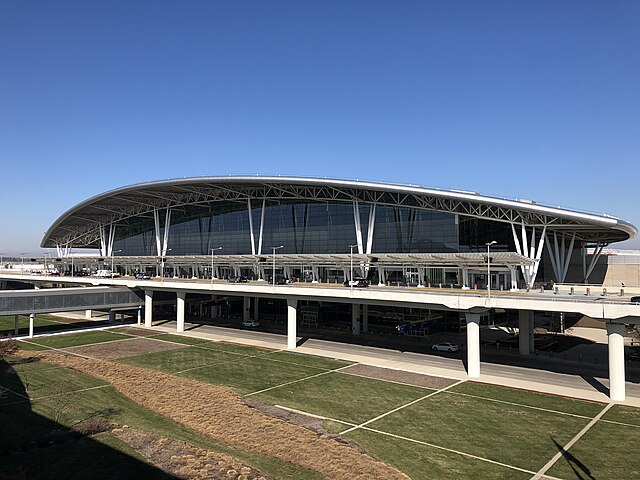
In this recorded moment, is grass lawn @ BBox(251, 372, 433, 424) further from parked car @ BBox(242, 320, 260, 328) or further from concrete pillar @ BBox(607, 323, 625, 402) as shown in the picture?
parked car @ BBox(242, 320, 260, 328)

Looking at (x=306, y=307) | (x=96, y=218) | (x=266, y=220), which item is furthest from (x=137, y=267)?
(x=306, y=307)

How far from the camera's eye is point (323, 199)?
263 feet

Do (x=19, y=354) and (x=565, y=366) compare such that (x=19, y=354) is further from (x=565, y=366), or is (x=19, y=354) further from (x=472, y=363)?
(x=565, y=366)

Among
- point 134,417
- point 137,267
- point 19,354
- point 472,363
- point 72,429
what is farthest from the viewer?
point 137,267

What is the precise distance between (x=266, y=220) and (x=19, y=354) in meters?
46.3

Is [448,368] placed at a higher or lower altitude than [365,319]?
lower

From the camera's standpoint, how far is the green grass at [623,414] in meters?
30.3

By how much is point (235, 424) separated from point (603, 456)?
20.3 meters

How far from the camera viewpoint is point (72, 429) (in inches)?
1083

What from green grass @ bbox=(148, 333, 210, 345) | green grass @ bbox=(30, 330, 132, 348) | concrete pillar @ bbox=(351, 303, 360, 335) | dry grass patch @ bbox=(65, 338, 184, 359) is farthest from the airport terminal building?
green grass @ bbox=(30, 330, 132, 348)

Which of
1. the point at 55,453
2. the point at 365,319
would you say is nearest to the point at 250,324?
the point at 365,319

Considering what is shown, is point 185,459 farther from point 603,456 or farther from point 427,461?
point 603,456

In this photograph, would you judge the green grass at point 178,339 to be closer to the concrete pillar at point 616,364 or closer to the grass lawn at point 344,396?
the grass lawn at point 344,396

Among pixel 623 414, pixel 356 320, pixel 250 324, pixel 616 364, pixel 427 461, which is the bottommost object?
pixel 250 324
